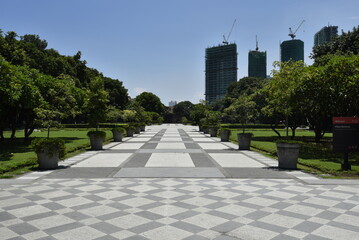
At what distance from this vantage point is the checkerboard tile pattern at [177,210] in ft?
15.2

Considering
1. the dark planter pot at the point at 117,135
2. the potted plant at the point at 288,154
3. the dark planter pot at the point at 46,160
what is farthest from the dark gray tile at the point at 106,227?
the dark planter pot at the point at 117,135

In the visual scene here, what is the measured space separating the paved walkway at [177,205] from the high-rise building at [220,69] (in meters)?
152

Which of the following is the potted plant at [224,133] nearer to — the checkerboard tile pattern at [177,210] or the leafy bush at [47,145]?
the leafy bush at [47,145]

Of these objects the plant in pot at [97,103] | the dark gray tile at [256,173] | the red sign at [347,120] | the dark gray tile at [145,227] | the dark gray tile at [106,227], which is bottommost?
the dark gray tile at [256,173]

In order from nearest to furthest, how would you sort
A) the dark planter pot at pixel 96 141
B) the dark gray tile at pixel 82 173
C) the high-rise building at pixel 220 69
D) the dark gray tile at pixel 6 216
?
1. the dark gray tile at pixel 6 216
2. the dark gray tile at pixel 82 173
3. the dark planter pot at pixel 96 141
4. the high-rise building at pixel 220 69

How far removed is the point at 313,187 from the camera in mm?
8031

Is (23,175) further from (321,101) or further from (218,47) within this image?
(218,47)

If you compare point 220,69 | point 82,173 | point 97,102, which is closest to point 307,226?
point 82,173

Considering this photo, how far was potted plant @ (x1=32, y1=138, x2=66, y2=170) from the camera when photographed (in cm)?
1080

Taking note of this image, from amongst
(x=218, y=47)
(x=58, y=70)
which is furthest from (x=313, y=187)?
(x=218, y=47)

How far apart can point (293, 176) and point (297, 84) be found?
8760 mm

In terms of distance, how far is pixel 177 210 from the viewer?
→ 5773 mm

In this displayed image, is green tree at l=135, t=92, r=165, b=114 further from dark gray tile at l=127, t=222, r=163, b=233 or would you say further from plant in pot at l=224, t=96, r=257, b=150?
dark gray tile at l=127, t=222, r=163, b=233

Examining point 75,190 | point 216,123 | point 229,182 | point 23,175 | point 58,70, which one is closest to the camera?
point 75,190
